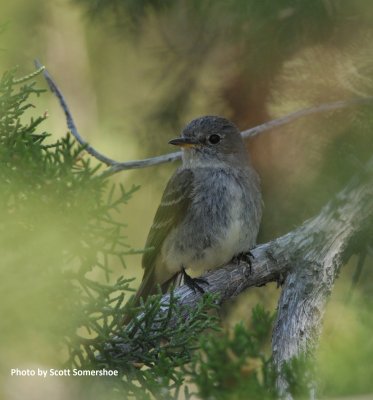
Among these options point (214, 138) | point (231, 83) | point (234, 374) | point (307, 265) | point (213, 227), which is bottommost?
point (234, 374)

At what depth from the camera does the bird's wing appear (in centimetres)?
542

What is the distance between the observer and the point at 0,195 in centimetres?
314

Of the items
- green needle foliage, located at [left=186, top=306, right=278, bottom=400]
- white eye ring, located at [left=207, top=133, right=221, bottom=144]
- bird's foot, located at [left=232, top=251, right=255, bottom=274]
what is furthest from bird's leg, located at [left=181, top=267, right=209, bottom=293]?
green needle foliage, located at [left=186, top=306, right=278, bottom=400]

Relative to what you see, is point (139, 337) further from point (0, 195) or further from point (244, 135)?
point (244, 135)

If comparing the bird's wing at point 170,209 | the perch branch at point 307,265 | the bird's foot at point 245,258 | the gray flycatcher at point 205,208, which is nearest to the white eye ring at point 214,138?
the gray flycatcher at point 205,208

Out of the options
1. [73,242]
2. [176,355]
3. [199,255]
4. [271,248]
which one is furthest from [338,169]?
[73,242]

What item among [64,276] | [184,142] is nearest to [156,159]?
[184,142]

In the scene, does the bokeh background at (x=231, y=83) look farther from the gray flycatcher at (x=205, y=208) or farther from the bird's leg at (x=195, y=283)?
the bird's leg at (x=195, y=283)

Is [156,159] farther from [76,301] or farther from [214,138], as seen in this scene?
[76,301]

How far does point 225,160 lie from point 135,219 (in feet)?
5.30

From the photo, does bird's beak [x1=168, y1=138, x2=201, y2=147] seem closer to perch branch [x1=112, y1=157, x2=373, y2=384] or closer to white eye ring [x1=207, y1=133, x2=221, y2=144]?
white eye ring [x1=207, y1=133, x2=221, y2=144]

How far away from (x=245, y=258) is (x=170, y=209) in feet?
2.81

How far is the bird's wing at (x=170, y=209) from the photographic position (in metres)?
5.42

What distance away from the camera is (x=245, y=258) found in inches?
190
